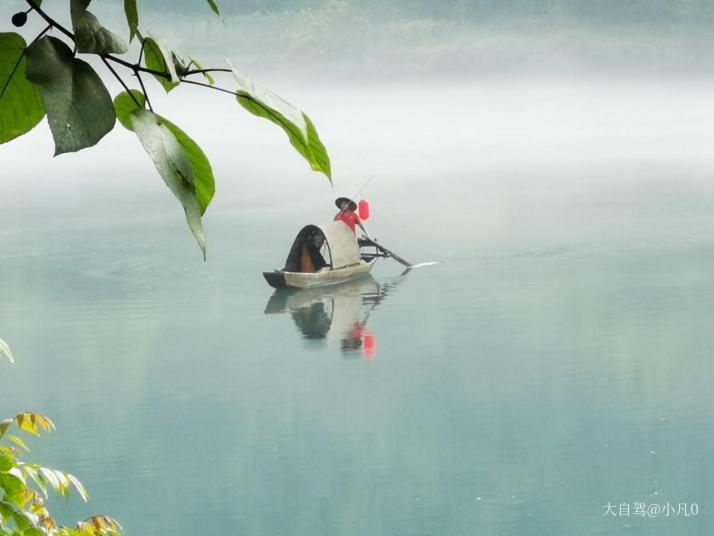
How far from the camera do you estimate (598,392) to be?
865cm

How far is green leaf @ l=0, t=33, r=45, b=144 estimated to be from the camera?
0.23 meters

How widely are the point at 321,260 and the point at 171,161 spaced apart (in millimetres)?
9270

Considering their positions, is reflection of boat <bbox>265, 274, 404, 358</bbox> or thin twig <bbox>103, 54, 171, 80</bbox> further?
reflection of boat <bbox>265, 274, 404, 358</bbox>

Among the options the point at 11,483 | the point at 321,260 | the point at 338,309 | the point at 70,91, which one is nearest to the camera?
the point at 70,91

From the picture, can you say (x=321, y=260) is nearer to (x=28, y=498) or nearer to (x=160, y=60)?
(x=28, y=498)

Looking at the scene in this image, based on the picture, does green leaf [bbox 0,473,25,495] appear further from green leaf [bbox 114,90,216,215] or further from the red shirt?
the red shirt

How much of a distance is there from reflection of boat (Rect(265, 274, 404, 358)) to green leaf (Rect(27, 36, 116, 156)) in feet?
30.0

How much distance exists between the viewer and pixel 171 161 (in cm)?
22

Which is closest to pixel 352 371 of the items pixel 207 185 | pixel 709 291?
pixel 709 291

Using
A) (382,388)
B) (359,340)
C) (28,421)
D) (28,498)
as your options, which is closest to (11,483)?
(28,498)

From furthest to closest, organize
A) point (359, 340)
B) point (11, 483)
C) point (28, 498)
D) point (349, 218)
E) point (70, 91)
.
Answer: point (359, 340)
point (349, 218)
point (28, 498)
point (11, 483)
point (70, 91)

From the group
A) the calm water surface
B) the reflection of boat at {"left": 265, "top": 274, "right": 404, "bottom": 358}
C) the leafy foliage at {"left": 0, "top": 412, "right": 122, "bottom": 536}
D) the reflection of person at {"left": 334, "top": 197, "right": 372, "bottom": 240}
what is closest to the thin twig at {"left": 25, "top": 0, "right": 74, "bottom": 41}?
the leafy foliage at {"left": 0, "top": 412, "right": 122, "bottom": 536}

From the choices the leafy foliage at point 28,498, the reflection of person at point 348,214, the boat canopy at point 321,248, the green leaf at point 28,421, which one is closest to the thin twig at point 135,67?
the leafy foliage at point 28,498

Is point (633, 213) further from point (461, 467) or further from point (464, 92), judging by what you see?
point (464, 92)
